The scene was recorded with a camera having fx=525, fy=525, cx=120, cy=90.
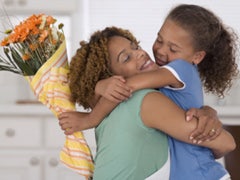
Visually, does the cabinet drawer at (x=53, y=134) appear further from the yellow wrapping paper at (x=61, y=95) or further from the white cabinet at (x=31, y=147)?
the yellow wrapping paper at (x=61, y=95)

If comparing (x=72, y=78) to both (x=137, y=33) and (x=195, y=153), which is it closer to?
(x=195, y=153)

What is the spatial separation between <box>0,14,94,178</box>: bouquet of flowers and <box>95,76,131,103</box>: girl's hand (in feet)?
0.55

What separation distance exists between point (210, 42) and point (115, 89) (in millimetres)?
387

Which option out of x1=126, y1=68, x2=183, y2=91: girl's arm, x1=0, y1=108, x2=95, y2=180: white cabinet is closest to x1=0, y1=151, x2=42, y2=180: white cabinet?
x1=0, y1=108, x2=95, y2=180: white cabinet

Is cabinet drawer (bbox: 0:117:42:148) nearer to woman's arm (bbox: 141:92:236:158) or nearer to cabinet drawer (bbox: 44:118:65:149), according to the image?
cabinet drawer (bbox: 44:118:65:149)

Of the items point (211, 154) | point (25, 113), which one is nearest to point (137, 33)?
point (25, 113)

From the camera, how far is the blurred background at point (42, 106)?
2.84m

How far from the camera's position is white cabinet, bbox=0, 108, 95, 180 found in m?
2.84

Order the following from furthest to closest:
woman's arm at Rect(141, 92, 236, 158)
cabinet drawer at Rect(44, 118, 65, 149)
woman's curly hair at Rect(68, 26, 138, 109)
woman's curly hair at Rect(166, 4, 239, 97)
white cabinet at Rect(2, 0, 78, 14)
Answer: white cabinet at Rect(2, 0, 78, 14), cabinet drawer at Rect(44, 118, 65, 149), woman's curly hair at Rect(166, 4, 239, 97), woman's curly hair at Rect(68, 26, 138, 109), woman's arm at Rect(141, 92, 236, 158)

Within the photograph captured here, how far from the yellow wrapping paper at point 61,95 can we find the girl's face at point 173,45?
279mm

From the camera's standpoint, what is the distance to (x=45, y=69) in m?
1.37

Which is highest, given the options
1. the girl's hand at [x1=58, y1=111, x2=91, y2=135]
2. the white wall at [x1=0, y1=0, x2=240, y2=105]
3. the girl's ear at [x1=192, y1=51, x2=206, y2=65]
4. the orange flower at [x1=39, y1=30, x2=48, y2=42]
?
the orange flower at [x1=39, y1=30, x2=48, y2=42]

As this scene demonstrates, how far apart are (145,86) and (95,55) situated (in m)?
0.18

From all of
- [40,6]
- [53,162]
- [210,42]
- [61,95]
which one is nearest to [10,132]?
[53,162]
